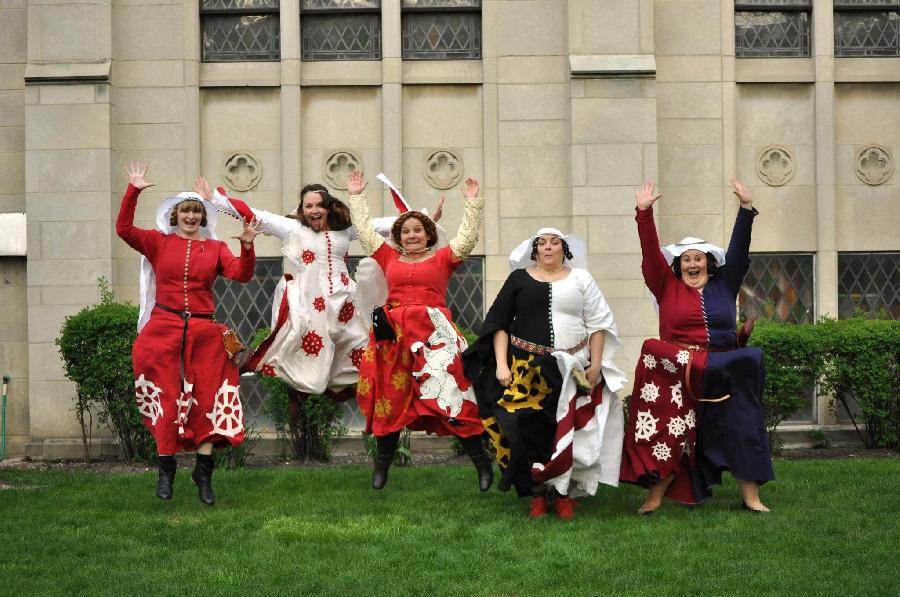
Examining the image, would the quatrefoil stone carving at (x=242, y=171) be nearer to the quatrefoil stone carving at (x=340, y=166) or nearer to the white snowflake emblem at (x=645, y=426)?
the quatrefoil stone carving at (x=340, y=166)

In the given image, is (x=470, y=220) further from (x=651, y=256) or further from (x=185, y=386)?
(x=185, y=386)

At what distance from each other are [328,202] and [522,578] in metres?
3.85

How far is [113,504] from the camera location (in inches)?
345

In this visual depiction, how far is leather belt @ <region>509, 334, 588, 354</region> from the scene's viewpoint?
8.02 metres

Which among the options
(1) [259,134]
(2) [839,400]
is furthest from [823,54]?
(1) [259,134]

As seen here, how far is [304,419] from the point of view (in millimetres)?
11289

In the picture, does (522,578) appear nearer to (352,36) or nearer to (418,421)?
(418,421)

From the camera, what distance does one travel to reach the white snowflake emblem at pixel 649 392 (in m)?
8.16

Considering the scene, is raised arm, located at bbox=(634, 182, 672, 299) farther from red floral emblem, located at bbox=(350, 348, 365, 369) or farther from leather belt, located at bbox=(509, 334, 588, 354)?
red floral emblem, located at bbox=(350, 348, 365, 369)

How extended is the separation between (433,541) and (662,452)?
170 cm

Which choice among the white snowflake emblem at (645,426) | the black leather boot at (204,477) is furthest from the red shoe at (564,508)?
the black leather boot at (204,477)

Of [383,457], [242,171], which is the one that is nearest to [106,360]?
[242,171]

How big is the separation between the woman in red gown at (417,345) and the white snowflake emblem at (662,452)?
1.26m

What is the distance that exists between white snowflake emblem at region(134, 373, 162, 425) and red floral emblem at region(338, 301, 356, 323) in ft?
5.33
